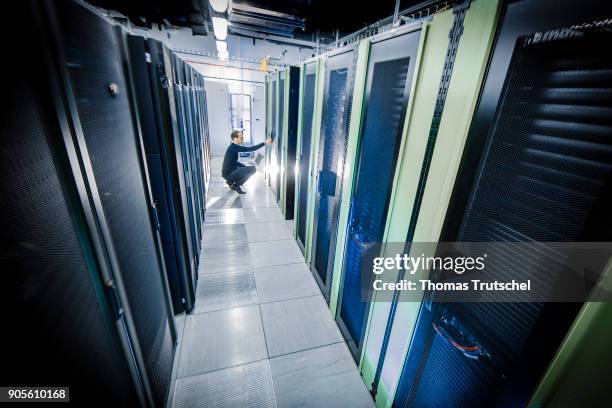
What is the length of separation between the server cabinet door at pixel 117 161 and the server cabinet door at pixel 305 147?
1997mm

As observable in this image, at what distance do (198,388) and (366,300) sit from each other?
4.66ft

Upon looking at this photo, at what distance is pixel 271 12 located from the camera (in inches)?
144

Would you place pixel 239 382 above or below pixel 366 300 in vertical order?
below

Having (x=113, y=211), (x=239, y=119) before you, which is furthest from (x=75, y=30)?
(x=239, y=119)

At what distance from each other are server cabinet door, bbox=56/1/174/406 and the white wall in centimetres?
833

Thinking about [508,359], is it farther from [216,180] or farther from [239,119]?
[239,119]

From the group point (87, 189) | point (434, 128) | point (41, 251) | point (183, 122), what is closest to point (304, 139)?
point (183, 122)

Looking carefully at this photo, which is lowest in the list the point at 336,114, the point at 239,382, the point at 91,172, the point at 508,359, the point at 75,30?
the point at 239,382

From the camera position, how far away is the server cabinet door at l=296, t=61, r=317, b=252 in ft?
10.0

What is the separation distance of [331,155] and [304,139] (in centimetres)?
104

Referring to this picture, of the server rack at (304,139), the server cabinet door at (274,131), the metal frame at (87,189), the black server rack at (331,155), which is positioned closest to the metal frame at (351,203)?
the black server rack at (331,155)

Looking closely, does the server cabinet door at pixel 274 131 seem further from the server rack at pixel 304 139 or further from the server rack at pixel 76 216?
the server rack at pixel 76 216

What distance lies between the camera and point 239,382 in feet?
6.52

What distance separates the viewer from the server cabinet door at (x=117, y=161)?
896 mm
